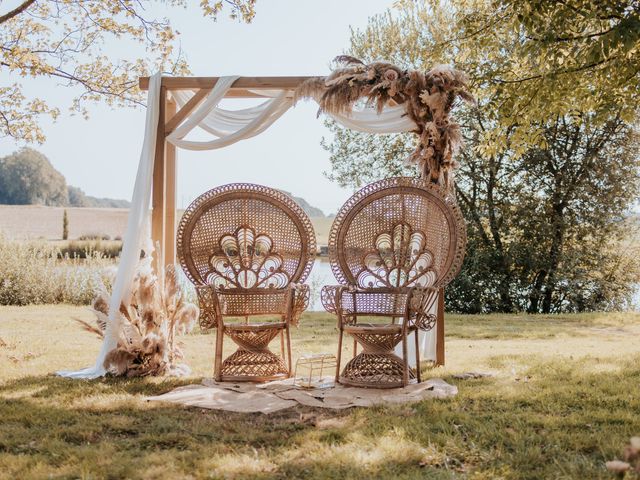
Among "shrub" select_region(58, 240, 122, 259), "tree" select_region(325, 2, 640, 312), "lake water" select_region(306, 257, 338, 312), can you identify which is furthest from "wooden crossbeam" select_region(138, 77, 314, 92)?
"shrub" select_region(58, 240, 122, 259)

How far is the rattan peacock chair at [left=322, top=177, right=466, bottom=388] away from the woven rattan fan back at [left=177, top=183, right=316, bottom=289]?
12.8 inches

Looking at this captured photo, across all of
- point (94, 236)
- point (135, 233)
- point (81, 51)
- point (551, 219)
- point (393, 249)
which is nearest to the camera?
point (135, 233)

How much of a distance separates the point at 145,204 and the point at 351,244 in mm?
1645

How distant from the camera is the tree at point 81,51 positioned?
27.5ft

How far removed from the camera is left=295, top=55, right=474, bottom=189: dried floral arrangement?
5.30 meters

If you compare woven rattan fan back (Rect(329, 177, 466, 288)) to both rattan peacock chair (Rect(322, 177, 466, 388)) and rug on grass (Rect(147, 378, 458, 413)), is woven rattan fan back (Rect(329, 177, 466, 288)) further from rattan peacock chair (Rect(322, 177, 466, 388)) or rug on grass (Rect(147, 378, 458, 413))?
rug on grass (Rect(147, 378, 458, 413))

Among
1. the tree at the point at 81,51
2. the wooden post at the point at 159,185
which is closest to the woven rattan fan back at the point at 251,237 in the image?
the wooden post at the point at 159,185

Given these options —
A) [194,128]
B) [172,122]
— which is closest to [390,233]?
[194,128]

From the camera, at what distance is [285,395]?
175 inches

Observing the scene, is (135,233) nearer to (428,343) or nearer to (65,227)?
(428,343)

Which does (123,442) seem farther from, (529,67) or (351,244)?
(529,67)

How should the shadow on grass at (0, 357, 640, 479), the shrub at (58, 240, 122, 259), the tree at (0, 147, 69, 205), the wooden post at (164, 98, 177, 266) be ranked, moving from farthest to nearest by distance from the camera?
the tree at (0, 147, 69, 205) → the shrub at (58, 240, 122, 259) → the wooden post at (164, 98, 177, 266) → the shadow on grass at (0, 357, 640, 479)

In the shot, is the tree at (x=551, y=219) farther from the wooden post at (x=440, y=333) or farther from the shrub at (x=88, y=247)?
the shrub at (x=88, y=247)

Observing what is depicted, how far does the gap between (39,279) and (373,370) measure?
23.0 ft
